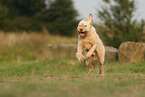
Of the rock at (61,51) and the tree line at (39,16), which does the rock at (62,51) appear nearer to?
the rock at (61,51)

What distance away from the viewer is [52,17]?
3086 cm

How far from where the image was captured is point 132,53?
8.77 metres

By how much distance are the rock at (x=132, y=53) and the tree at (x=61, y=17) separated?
2035 centimetres

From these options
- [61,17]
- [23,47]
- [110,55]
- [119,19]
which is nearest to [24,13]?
[61,17]

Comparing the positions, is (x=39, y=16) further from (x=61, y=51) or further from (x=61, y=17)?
(x=61, y=51)

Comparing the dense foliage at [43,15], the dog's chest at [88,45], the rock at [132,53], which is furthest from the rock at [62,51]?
the dense foliage at [43,15]

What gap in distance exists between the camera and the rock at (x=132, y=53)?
8727mm

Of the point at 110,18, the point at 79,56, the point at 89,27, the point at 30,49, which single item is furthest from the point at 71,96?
the point at 30,49

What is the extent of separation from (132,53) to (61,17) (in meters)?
Result: 22.5

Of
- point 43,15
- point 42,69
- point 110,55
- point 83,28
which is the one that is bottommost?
point 42,69

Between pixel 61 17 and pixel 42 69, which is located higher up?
pixel 61 17

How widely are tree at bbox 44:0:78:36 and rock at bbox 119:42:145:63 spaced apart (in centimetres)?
2035

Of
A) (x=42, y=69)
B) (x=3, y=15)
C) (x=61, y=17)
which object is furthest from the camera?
(x=61, y=17)

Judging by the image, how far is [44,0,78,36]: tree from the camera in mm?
29328
